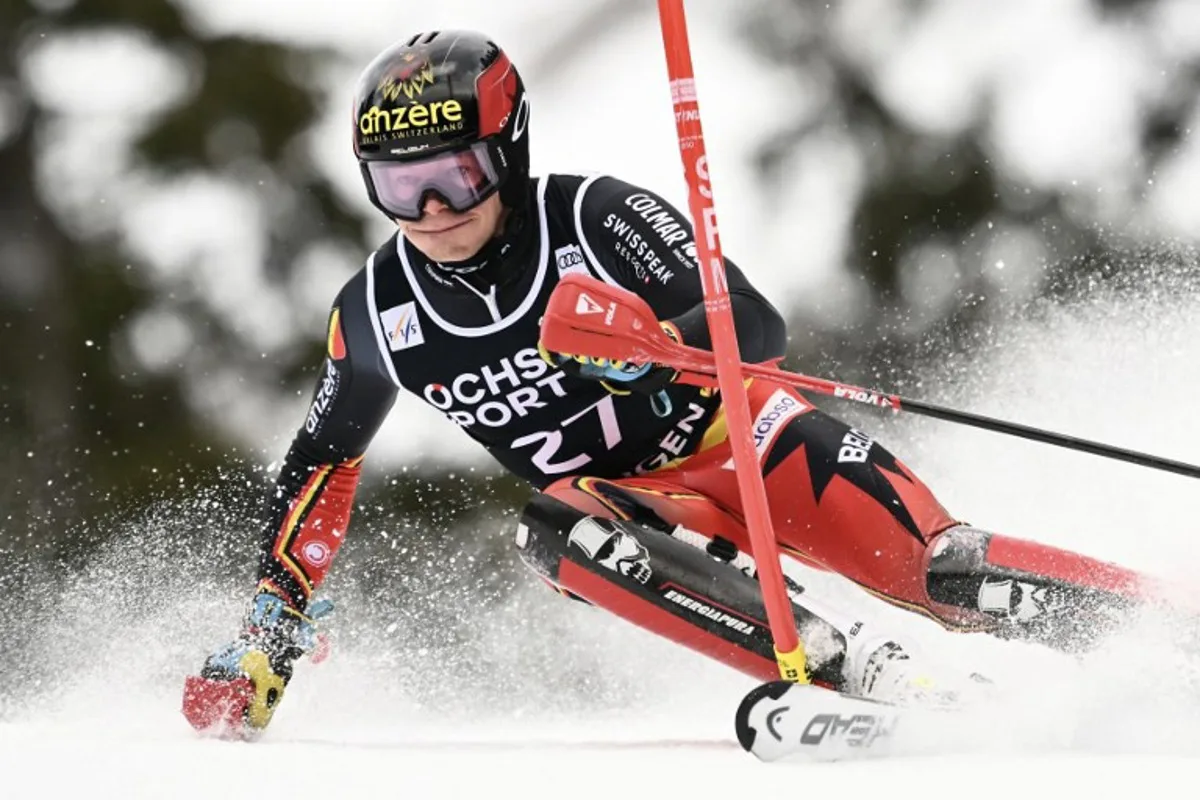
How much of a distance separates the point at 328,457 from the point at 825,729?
1547 mm

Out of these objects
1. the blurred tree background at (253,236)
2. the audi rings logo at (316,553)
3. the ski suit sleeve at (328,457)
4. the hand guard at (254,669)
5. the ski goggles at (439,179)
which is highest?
the ski goggles at (439,179)

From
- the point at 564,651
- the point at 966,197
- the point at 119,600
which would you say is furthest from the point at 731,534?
the point at 966,197

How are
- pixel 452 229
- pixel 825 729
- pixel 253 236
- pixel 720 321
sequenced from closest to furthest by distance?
pixel 825 729 → pixel 720 321 → pixel 452 229 → pixel 253 236

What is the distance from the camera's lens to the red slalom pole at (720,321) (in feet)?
11.1

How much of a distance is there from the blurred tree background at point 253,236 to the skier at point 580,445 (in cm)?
649

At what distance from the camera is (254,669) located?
4.14 m

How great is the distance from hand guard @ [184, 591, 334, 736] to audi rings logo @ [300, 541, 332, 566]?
0.10 m

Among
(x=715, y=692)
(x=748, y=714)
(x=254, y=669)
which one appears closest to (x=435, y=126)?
(x=254, y=669)

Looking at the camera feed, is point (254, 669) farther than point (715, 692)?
No

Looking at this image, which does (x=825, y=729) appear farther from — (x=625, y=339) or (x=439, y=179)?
(x=439, y=179)

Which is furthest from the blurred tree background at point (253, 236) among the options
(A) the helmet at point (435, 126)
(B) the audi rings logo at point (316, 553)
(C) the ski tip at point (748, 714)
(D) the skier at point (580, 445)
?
(C) the ski tip at point (748, 714)

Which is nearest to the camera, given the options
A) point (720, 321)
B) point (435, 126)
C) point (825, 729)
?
point (825, 729)

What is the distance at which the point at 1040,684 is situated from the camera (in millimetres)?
3588

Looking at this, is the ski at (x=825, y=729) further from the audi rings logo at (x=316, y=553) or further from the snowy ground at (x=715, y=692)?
the audi rings logo at (x=316, y=553)
